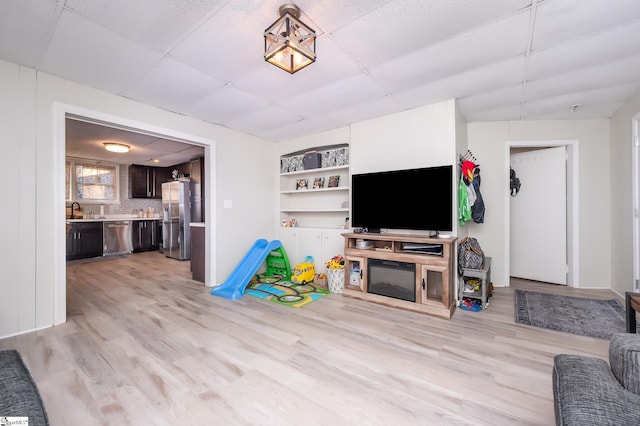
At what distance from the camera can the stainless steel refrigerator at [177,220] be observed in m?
5.92

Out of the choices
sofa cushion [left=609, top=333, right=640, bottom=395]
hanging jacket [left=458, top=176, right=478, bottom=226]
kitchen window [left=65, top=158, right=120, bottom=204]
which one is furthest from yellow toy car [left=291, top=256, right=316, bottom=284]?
kitchen window [left=65, top=158, right=120, bottom=204]

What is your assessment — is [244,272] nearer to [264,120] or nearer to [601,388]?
[264,120]

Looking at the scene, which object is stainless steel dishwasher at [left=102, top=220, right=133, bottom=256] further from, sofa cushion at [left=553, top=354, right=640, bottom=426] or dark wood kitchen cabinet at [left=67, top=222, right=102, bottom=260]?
sofa cushion at [left=553, top=354, right=640, bottom=426]

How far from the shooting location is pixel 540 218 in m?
4.00

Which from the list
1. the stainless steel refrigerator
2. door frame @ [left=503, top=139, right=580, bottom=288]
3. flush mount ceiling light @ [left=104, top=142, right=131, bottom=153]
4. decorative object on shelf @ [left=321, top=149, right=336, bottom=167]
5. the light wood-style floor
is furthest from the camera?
the stainless steel refrigerator

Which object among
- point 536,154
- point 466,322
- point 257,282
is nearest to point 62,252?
point 257,282

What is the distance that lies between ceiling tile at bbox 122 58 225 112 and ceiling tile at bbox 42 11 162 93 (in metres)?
0.09

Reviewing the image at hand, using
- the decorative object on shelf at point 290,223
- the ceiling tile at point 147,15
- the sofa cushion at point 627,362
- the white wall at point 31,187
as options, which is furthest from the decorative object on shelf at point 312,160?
the sofa cushion at point 627,362

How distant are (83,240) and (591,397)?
7.97m

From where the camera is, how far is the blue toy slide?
342 centimetres

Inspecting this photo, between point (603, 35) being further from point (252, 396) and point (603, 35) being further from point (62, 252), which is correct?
point (62, 252)

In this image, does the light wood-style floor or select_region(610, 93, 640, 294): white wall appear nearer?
the light wood-style floor

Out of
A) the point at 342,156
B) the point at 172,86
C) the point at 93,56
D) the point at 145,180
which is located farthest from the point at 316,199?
the point at 145,180

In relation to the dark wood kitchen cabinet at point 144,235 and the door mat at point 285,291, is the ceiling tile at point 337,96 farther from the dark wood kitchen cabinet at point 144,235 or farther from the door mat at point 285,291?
the dark wood kitchen cabinet at point 144,235
